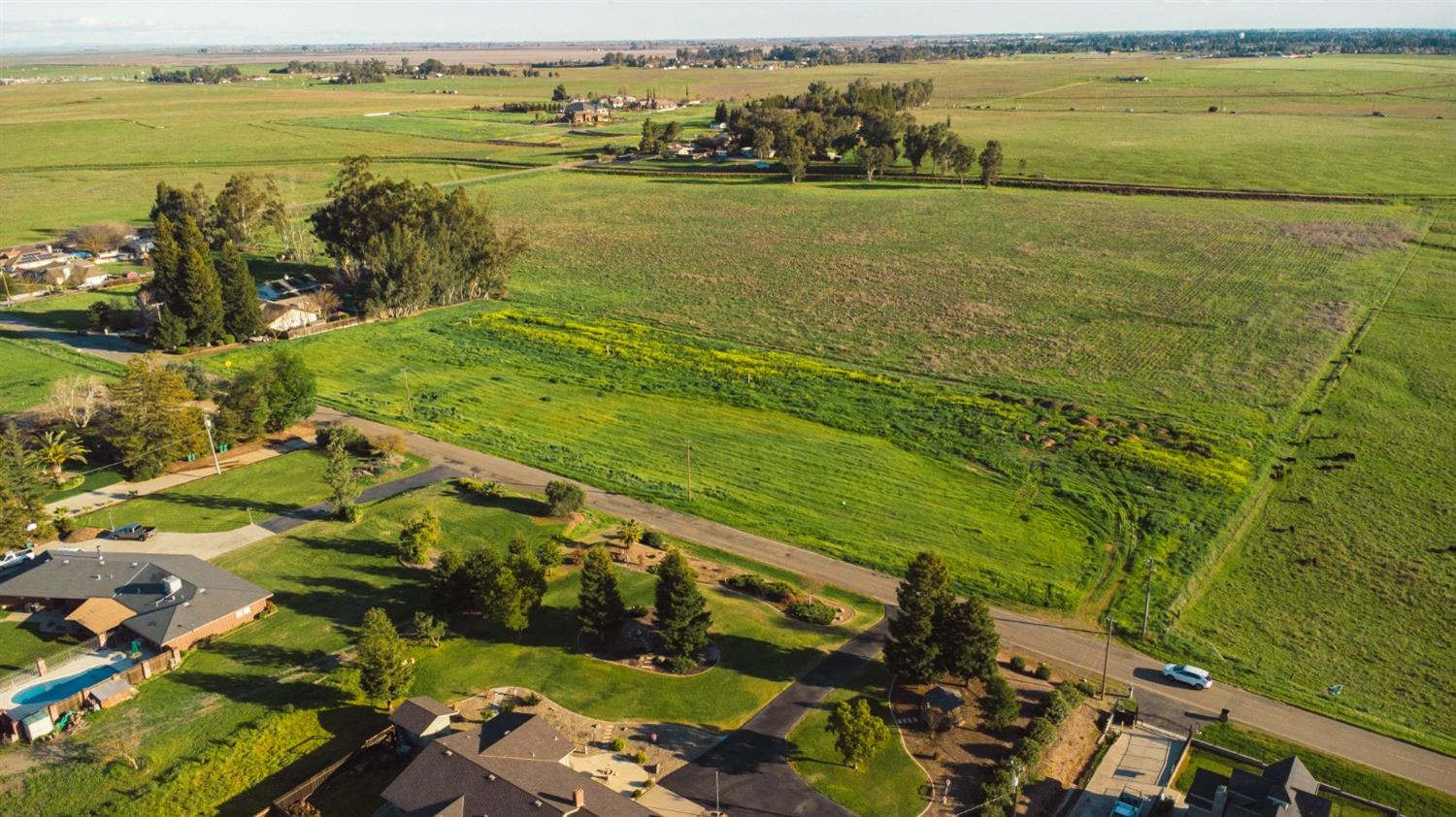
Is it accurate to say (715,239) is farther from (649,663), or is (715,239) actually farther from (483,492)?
(649,663)

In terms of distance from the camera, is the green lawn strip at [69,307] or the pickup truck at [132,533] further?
the green lawn strip at [69,307]

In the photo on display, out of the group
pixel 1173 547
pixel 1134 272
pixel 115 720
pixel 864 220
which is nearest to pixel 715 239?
pixel 864 220

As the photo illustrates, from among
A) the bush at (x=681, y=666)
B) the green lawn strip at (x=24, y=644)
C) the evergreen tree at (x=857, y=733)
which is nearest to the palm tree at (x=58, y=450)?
the green lawn strip at (x=24, y=644)

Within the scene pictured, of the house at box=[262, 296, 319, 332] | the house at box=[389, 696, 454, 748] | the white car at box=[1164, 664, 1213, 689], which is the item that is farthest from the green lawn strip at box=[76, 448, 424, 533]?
the white car at box=[1164, 664, 1213, 689]

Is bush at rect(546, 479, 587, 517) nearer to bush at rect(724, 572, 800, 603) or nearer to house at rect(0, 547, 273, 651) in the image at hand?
bush at rect(724, 572, 800, 603)

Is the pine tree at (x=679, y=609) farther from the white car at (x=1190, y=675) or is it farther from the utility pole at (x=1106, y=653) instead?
the white car at (x=1190, y=675)

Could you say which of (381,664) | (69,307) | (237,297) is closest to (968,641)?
(381,664)
